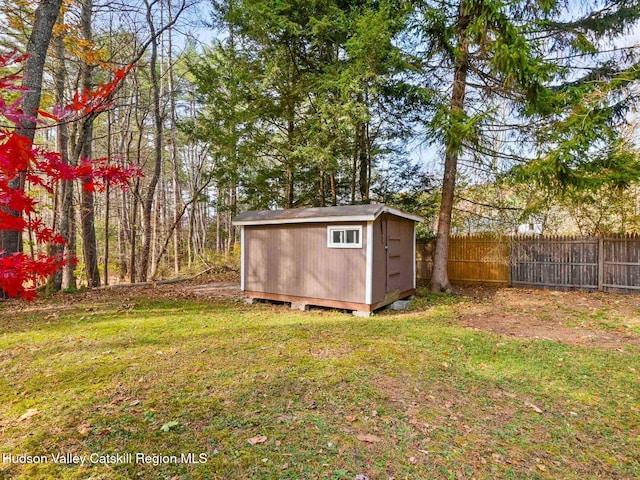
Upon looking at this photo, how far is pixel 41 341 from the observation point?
4312 millimetres

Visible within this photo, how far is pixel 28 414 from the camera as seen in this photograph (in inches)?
102

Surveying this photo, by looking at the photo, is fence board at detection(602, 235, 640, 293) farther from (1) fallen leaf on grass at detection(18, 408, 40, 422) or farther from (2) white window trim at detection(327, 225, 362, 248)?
(1) fallen leaf on grass at detection(18, 408, 40, 422)

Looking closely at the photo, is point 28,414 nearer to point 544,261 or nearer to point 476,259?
point 476,259

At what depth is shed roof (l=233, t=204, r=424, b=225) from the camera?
6066mm

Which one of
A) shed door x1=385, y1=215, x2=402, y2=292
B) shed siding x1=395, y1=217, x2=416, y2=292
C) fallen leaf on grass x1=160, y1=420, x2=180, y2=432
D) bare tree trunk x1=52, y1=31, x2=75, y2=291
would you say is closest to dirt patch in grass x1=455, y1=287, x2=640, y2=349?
shed siding x1=395, y1=217, x2=416, y2=292

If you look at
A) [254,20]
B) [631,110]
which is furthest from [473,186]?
[254,20]

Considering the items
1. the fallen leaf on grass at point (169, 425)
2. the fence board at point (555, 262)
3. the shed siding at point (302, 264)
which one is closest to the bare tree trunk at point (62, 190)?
the shed siding at point (302, 264)

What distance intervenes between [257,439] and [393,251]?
5371mm

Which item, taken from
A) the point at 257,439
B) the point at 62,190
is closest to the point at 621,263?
the point at 257,439

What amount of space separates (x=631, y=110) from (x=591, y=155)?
7.88 feet

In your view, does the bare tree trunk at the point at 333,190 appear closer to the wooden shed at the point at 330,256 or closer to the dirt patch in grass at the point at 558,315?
the wooden shed at the point at 330,256

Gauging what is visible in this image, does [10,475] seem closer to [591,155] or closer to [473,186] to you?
[591,155]

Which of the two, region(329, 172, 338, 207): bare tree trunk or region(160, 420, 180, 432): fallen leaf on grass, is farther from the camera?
region(329, 172, 338, 207): bare tree trunk

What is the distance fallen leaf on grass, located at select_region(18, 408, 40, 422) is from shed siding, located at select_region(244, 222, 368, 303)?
4677 mm
